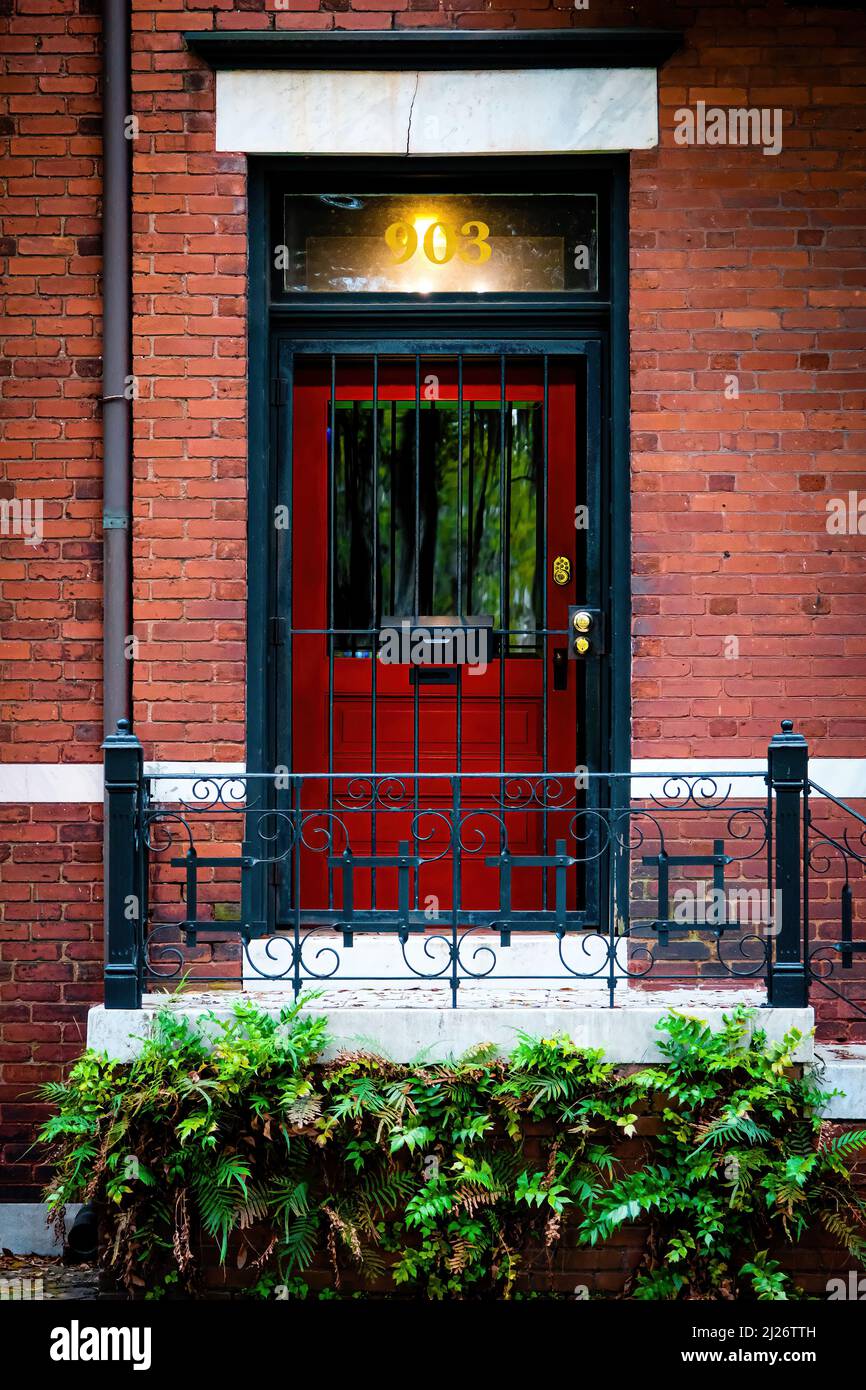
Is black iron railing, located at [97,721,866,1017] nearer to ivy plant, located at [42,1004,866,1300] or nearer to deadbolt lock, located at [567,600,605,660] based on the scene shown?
ivy plant, located at [42,1004,866,1300]

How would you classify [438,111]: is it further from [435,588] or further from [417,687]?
[417,687]

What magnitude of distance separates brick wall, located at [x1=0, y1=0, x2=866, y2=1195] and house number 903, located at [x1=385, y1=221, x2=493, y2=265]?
2.02ft

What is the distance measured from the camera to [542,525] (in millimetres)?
5324

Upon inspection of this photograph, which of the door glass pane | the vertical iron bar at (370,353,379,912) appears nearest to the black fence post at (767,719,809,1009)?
the door glass pane

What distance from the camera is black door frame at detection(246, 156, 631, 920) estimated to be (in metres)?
5.07

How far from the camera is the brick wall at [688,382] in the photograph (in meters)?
4.97

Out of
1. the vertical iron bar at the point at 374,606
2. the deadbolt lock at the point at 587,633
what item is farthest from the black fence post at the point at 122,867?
the deadbolt lock at the point at 587,633

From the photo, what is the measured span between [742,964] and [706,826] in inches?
21.2

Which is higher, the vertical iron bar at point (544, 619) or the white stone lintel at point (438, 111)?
the white stone lintel at point (438, 111)

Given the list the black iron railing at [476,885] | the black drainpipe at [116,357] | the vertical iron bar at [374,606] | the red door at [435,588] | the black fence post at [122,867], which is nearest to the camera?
the black fence post at [122,867]

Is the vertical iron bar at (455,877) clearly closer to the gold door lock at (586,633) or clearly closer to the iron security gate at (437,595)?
the iron security gate at (437,595)

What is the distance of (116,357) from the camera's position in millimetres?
4992

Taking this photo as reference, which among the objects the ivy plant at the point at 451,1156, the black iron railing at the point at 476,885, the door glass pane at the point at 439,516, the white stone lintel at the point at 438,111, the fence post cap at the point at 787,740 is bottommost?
the ivy plant at the point at 451,1156

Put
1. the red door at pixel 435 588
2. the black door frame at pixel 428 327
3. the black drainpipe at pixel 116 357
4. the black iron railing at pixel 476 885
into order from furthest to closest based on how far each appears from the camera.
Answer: the red door at pixel 435 588 < the black door frame at pixel 428 327 < the black drainpipe at pixel 116 357 < the black iron railing at pixel 476 885
